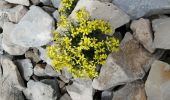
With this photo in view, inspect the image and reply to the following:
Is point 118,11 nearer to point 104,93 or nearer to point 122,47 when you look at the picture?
point 122,47

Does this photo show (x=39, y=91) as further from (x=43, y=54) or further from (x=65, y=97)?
(x=43, y=54)

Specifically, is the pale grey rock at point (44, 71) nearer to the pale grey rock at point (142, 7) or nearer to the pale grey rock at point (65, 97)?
the pale grey rock at point (65, 97)

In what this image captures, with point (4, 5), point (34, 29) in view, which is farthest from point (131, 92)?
point (4, 5)

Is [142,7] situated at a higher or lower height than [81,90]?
higher

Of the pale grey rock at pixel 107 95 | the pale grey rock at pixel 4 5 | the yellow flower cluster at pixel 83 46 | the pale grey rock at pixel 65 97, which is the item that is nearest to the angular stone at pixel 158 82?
the yellow flower cluster at pixel 83 46

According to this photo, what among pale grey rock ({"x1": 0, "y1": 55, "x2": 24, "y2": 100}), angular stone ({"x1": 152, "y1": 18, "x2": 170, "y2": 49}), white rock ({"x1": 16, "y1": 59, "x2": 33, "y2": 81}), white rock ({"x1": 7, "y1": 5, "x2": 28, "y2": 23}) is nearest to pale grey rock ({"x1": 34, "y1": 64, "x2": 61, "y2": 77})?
white rock ({"x1": 16, "y1": 59, "x2": 33, "y2": 81})

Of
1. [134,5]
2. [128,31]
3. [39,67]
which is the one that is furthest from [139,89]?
[39,67]
